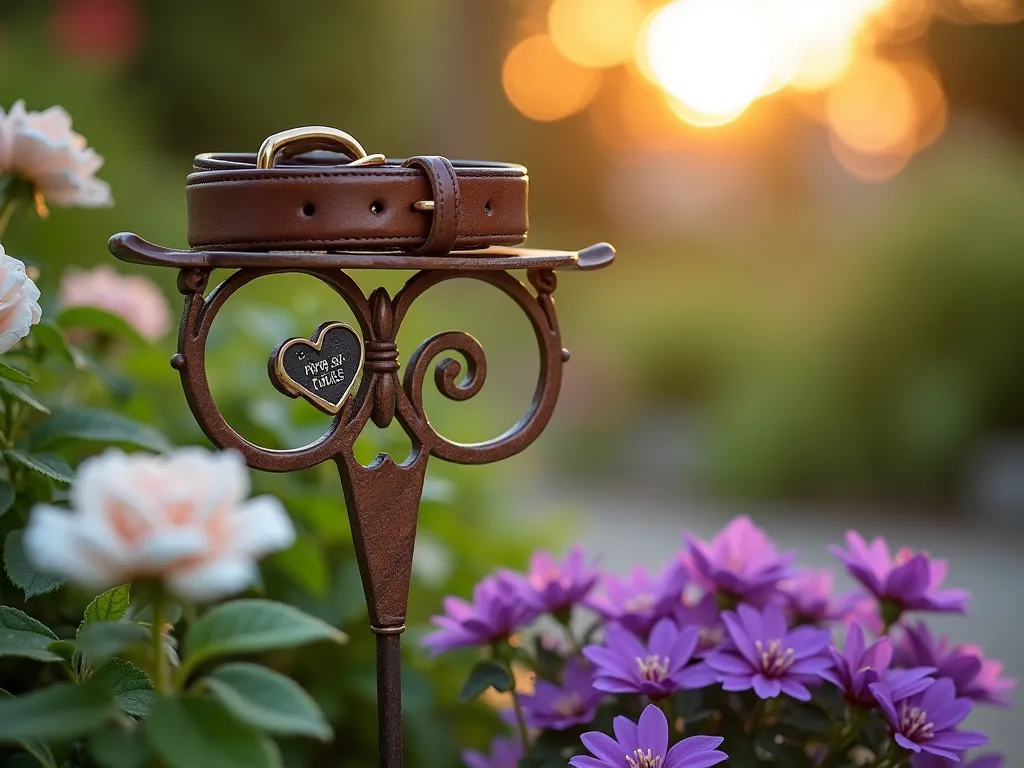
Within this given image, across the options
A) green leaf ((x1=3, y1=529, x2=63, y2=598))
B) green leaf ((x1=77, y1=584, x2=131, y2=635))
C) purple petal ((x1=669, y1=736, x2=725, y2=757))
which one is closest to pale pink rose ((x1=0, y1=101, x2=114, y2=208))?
green leaf ((x1=3, y1=529, x2=63, y2=598))

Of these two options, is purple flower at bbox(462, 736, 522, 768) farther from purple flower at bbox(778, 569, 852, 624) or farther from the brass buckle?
the brass buckle

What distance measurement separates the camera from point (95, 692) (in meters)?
0.65

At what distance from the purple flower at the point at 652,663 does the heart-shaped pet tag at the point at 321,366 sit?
1.11 feet

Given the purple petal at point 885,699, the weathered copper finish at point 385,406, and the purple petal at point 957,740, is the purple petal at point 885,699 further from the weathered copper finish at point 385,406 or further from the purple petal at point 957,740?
the weathered copper finish at point 385,406

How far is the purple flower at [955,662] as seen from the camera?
42.1 inches

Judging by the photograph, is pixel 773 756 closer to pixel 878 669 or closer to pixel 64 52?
pixel 878 669

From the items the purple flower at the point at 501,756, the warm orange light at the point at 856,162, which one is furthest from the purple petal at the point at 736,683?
the warm orange light at the point at 856,162

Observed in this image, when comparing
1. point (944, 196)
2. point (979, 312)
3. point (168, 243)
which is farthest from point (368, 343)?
point (944, 196)

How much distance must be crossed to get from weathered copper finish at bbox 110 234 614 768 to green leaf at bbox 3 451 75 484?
176 mm

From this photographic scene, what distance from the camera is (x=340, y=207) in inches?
32.9

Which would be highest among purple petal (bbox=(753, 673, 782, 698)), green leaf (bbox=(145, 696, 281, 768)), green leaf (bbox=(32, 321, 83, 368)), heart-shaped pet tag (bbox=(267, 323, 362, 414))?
heart-shaped pet tag (bbox=(267, 323, 362, 414))

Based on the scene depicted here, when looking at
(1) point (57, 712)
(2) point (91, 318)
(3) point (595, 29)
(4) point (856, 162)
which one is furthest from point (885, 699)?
(4) point (856, 162)

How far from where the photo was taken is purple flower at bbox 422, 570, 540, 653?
3.43 feet

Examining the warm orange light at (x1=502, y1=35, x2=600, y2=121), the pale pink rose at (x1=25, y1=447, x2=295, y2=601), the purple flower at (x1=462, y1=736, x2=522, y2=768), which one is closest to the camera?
the pale pink rose at (x1=25, y1=447, x2=295, y2=601)
